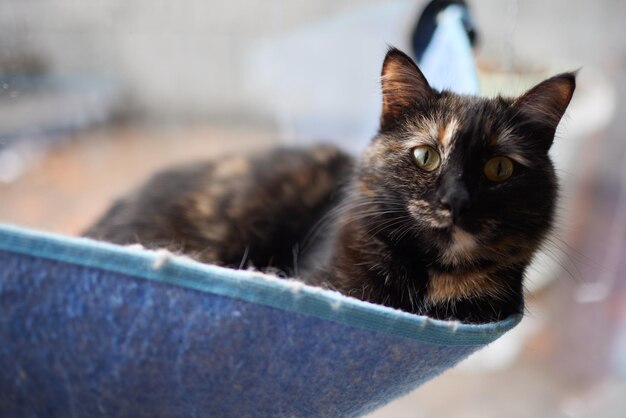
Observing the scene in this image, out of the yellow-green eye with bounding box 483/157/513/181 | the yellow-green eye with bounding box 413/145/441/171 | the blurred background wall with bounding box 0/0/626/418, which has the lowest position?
the blurred background wall with bounding box 0/0/626/418

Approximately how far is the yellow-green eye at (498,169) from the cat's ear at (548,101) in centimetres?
10

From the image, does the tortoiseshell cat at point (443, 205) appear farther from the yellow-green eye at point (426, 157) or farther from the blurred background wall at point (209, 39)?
the blurred background wall at point (209, 39)

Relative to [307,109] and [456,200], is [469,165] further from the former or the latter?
[307,109]

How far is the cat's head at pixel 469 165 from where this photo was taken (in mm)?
712

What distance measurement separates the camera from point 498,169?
29.5 inches

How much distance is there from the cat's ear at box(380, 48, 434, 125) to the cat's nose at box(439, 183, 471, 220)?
0.20 m

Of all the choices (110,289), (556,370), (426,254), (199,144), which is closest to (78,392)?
(110,289)

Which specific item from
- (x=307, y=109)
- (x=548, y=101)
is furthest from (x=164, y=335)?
(x=307, y=109)

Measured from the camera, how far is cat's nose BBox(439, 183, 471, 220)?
677mm

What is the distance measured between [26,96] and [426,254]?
117cm

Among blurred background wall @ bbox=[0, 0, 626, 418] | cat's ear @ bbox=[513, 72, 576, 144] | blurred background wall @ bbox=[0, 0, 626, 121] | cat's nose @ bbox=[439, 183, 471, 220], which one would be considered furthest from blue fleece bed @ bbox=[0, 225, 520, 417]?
blurred background wall @ bbox=[0, 0, 626, 121]

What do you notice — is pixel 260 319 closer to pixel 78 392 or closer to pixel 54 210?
pixel 78 392

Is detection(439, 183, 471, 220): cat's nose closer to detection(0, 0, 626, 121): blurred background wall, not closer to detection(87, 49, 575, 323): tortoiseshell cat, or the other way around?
detection(87, 49, 575, 323): tortoiseshell cat

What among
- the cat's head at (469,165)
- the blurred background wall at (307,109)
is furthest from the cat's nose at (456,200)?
the blurred background wall at (307,109)
